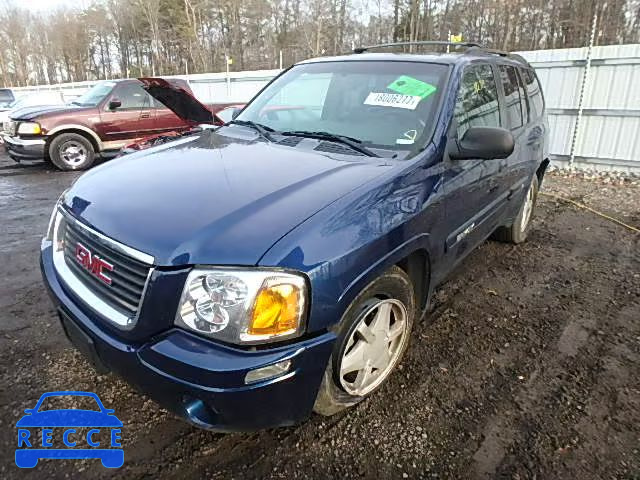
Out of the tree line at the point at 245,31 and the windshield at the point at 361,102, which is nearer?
the windshield at the point at 361,102

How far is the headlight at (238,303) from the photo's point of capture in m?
1.61

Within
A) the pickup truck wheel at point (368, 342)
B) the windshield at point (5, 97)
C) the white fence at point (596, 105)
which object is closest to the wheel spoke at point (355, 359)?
the pickup truck wheel at point (368, 342)

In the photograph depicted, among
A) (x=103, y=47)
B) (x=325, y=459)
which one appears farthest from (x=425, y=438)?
(x=103, y=47)

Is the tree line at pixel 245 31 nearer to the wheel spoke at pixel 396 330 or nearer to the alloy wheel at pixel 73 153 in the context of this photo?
the alloy wheel at pixel 73 153

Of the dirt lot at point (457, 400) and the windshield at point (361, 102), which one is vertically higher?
the windshield at point (361, 102)

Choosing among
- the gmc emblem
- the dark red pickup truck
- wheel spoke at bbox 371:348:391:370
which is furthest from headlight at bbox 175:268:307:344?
the dark red pickup truck

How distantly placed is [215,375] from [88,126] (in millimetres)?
8833

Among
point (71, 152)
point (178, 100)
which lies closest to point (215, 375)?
point (178, 100)

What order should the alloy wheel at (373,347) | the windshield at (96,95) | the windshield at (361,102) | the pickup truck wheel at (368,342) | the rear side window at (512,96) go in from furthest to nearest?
the windshield at (96,95), the rear side window at (512,96), the windshield at (361,102), the alloy wheel at (373,347), the pickup truck wheel at (368,342)

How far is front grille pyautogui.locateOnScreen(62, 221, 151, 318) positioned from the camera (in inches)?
67.9

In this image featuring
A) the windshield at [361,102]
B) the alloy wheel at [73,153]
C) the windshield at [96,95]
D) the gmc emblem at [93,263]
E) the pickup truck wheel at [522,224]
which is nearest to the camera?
the gmc emblem at [93,263]

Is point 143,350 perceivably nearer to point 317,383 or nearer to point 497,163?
point 317,383

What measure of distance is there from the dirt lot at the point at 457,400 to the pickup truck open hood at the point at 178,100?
11.2 feet

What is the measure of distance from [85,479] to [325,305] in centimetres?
134
